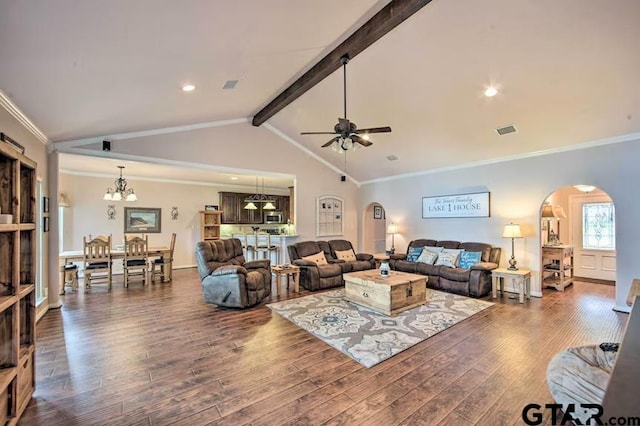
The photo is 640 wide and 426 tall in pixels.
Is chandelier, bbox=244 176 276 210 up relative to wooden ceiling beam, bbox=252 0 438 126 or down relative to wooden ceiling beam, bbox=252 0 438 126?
down

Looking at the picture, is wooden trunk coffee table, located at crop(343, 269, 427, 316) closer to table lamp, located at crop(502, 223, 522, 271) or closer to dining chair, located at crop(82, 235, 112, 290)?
table lamp, located at crop(502, 223, 522, 271)

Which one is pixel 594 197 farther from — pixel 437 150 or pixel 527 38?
pixel 527 38

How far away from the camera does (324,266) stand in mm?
6180

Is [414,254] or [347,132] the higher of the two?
[347,132]

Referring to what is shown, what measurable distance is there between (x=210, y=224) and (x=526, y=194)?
8.23 meters

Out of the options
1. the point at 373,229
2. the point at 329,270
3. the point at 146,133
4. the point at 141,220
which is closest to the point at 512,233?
the point at 329,270

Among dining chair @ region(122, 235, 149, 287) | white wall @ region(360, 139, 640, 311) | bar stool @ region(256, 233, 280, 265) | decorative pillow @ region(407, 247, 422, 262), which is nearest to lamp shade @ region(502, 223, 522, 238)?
white wall @ region(360, 139, 640, 311)

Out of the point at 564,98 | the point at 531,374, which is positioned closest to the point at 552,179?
the point at 564,98

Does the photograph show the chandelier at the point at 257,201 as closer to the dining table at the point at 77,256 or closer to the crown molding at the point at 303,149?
the crown molding at the point at 303,149

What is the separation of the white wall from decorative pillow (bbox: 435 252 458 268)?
2.38 ft

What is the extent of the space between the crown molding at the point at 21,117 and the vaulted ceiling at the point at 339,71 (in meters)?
0.07

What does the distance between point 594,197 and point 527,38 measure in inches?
227

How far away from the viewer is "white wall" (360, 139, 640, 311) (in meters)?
4.49

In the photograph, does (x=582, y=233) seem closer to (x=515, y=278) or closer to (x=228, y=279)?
(x=515, y=278)
